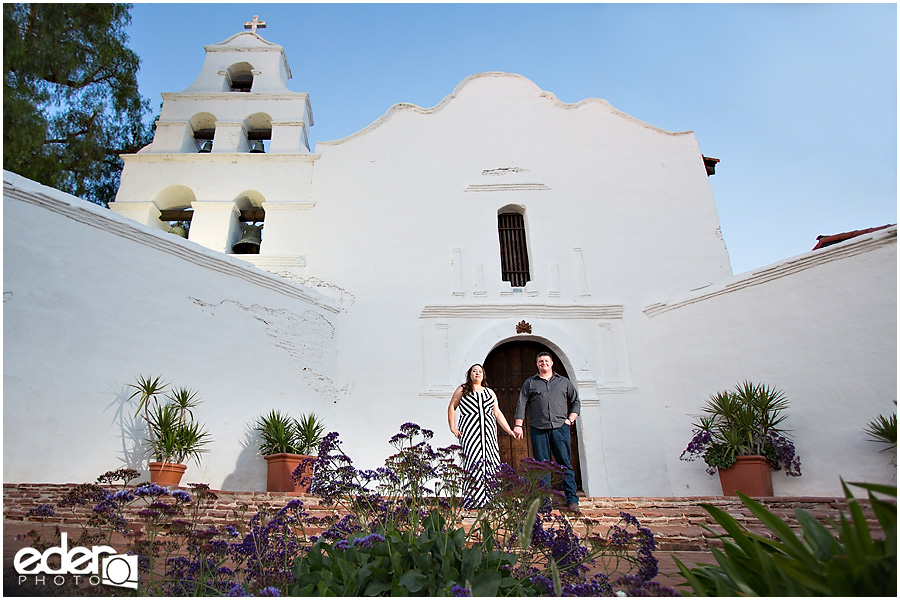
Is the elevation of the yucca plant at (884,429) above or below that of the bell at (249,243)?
below

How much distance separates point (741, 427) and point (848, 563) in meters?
5.47

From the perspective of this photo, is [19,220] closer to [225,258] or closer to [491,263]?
[225,258]

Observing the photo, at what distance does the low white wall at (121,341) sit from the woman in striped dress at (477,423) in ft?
10.7

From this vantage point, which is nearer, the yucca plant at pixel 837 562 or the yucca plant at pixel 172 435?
the yucca plant at pixel 837 562

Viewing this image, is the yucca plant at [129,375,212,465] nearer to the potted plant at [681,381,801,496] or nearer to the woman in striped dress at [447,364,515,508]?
the woman in striped dress at [447,364,515,508]

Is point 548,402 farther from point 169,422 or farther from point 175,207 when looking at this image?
point 175,207

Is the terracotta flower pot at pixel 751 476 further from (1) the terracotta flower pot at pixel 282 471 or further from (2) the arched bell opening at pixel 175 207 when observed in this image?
(2) the arched bell opening at pixel 175 207

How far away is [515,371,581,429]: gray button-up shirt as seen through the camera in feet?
18.8

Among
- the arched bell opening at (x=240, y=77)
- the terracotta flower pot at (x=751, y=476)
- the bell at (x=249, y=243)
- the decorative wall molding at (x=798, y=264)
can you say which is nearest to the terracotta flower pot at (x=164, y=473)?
the bell at (x=249, y=243)

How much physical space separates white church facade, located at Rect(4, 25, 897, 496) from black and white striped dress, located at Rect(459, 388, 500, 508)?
9.46 feet

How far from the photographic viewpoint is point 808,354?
720 cm

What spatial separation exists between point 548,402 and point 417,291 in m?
3.79

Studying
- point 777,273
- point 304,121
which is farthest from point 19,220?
point 777,273

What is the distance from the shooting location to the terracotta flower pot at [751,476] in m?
6.73
